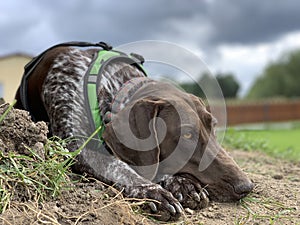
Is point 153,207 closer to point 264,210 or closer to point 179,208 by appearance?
point 179,208

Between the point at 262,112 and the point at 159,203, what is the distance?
3073 centimetres

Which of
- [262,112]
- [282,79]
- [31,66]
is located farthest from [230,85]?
[31,66]

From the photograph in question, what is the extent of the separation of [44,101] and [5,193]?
5.84 ft

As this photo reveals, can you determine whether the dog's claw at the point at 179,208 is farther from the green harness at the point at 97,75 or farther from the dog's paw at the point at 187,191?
the green harness at the point at 97,75

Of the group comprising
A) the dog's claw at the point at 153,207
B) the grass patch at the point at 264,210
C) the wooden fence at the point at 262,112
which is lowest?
the wooden fence at the point at 262,112

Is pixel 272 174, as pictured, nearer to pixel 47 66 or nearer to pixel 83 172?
pixel 83 172

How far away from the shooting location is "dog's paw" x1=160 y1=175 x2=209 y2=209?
121 inches

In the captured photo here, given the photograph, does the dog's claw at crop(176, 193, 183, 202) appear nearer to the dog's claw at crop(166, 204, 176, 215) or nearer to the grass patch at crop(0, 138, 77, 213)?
the dog's claw at crop(166, 204, 176, 215)

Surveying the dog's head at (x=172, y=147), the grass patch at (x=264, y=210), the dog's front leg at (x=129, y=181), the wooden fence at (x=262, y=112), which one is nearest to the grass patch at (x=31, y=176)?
the dog's front leg at (x=129, y=181)

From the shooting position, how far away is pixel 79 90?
3955 mm

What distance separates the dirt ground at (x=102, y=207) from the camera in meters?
2.41

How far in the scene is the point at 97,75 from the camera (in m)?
3.94

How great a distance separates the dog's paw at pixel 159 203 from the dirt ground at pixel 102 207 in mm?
57

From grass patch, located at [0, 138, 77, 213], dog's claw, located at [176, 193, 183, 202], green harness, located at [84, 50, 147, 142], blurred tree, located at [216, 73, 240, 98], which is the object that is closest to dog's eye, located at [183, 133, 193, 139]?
dog's claw, located at [176, 193, 183, 202]
